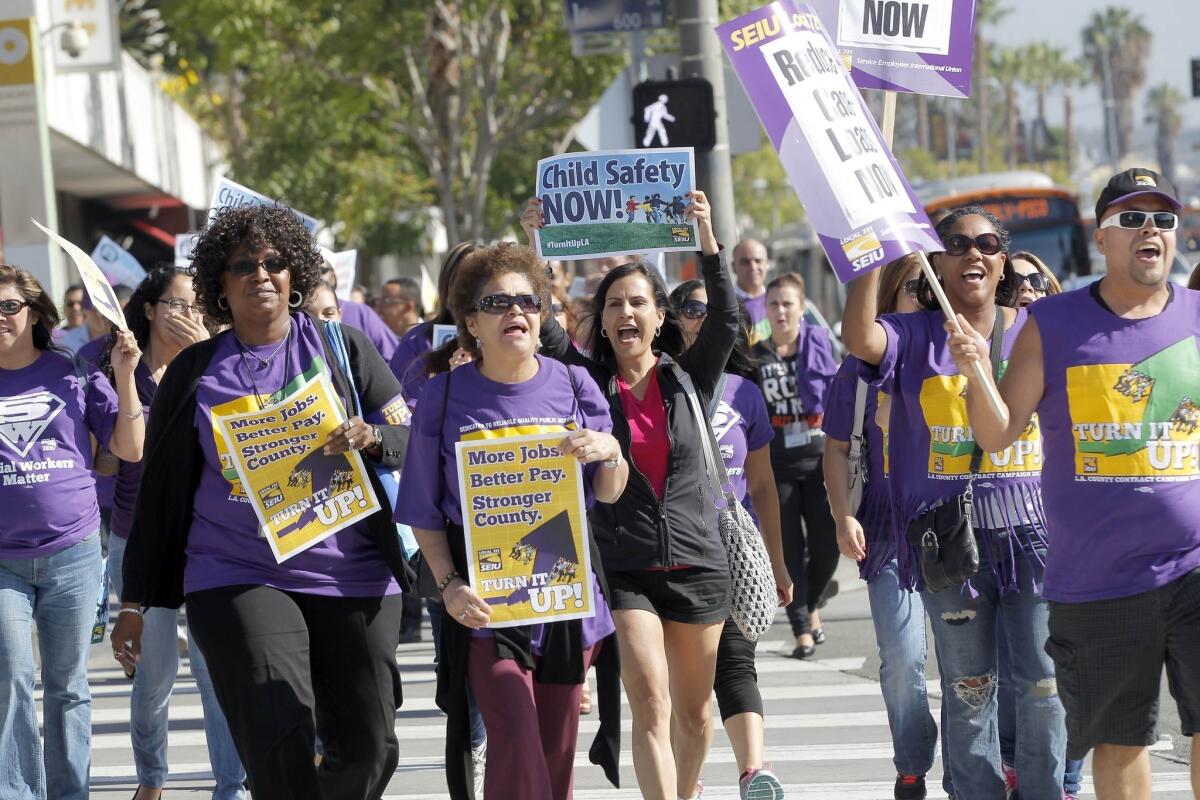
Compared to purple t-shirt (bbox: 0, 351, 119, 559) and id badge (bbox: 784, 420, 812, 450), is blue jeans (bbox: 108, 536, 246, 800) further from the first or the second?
id badge (bbox: 784, 420, 812, 450)

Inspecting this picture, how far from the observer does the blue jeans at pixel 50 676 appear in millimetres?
6285

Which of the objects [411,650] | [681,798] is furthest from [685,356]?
[411,650]

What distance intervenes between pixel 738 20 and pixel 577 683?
6.28 ft

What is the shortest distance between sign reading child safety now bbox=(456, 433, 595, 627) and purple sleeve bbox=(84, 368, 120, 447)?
2.00 m

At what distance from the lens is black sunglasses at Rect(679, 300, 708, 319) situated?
758cm

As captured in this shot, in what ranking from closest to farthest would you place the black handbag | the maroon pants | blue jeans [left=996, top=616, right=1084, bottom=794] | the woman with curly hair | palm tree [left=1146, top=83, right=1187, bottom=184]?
the maroon pants
the woman with curly hair
the black handbag
blue jeans [left=996, top=616, right=1084, bottom=794]
palm tree [left=1146, top=83, right=1187, bottom=184]

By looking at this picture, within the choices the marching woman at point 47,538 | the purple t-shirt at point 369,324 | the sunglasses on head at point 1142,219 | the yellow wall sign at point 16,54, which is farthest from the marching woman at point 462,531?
the yellow wall sign at point 16,54

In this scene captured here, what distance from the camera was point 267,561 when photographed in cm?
514

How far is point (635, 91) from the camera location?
477 inches

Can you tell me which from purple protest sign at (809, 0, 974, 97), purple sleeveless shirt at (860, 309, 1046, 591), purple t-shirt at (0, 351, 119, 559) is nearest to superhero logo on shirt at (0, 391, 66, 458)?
purple t-shirt at (0, 351, 119, 559)

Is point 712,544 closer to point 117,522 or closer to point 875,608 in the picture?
point 875,608

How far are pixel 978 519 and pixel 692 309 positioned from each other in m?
2.04

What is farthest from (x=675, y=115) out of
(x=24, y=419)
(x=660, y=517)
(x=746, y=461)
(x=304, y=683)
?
(x=304, y=683)

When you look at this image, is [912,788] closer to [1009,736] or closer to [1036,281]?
[1009,736]
